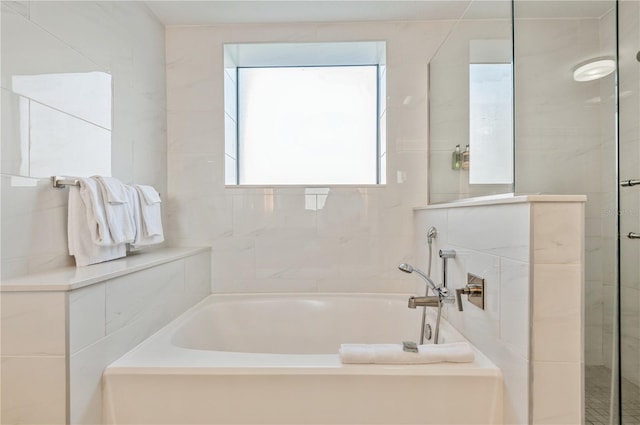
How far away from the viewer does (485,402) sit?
1.14 meters

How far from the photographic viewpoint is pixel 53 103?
130cm

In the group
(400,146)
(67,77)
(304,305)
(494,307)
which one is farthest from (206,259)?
(494,307)

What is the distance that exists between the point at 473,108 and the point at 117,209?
1.79 metres

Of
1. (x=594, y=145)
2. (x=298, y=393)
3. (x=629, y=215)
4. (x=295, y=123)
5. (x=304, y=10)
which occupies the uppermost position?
(x=304, y=10)

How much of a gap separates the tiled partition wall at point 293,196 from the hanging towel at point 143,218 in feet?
1.49

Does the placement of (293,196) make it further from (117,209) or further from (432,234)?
(117,209)

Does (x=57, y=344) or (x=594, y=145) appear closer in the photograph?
(x=57, y=344)

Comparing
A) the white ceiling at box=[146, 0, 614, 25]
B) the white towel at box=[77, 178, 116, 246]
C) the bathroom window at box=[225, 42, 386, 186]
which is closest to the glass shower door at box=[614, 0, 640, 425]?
the white ceiling at box=[146, 0, 614, 25]

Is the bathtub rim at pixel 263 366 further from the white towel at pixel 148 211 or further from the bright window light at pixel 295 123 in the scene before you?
the bright window light at pixel 295 123

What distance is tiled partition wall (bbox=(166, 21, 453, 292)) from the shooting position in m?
2.23

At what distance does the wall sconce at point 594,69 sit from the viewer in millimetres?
1310

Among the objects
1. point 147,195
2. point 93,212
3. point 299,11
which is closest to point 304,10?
point 299,11

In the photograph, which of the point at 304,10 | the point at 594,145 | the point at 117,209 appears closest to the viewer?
the point at 594,145

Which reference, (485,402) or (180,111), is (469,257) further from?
(180,111)
